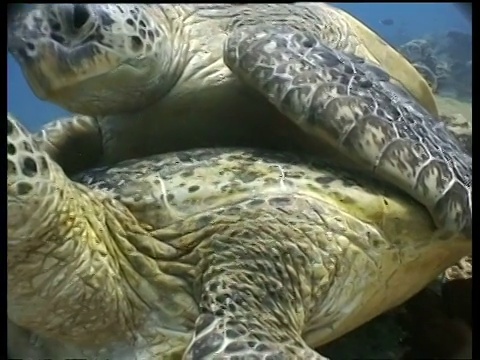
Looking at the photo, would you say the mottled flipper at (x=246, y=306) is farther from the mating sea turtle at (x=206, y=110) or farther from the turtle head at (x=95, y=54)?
the turtle head at (x=95, y=54)

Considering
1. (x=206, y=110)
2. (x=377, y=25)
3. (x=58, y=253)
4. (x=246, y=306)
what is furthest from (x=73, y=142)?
(x=377, y=25)

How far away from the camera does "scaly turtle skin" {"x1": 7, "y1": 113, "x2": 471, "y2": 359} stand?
99cm

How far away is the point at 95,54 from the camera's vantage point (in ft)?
3.73

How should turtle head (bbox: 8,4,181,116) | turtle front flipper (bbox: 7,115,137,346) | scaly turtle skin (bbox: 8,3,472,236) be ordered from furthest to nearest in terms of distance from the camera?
scaly turtle skin (bbox: 8,3,472,236)
turtle head (bbox: 8,4,181,116)
turtle front flipper (bbox: 7,115,137,346)

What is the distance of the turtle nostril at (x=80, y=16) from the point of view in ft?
3.57

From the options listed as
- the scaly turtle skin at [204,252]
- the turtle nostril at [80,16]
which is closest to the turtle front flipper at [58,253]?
the scaly turtle skin at [204,252]

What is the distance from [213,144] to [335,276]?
37 cm

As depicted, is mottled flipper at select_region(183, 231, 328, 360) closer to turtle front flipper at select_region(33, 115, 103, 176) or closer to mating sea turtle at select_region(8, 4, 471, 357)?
mating sea turtle at select_region(8, 4, 471, 357)

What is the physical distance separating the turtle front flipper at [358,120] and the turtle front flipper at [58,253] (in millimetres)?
383

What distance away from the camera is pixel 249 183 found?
1.24 m

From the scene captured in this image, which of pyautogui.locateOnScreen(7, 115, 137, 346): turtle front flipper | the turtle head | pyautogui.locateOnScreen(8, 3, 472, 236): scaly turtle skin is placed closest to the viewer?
pyautogui.locateOnScreen(7, 115, 137, 346): turtle front flipper

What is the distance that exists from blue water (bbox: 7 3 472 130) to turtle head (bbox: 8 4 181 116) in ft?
0.11

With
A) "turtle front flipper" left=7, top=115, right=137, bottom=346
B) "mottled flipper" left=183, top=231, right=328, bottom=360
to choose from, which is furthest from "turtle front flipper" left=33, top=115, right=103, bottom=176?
"mottled flipper" left=183, top=231, right=328, bottom=360

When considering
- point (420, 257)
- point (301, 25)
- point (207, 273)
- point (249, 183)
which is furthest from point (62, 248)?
point (301, 25)
